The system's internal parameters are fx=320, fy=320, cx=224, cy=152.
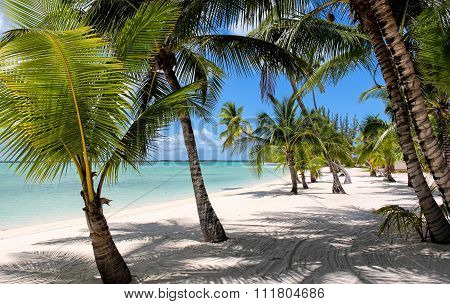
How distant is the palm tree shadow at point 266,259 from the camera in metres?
3.64

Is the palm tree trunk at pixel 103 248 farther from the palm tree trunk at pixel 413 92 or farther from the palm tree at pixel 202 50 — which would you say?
the palm tree trunk at pixel 413 92

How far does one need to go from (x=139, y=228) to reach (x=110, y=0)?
5127 mm

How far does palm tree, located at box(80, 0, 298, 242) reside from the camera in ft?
17.1

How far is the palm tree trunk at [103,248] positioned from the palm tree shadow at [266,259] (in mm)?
343

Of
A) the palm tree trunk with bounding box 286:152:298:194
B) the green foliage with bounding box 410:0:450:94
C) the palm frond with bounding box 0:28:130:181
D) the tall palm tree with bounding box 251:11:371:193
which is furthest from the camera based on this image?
the palm tree trunk with bounding box 286:152:298:194

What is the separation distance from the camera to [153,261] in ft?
15.2

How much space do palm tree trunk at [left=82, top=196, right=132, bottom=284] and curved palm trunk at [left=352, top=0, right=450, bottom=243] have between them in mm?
4060

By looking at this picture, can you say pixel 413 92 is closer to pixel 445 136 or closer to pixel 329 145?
pixel 445 136

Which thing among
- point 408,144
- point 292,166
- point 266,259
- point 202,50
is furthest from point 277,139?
point 266,259

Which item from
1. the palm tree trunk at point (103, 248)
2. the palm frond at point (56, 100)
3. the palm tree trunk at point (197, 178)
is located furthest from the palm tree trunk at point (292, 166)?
the palm frond at point (56, 100)

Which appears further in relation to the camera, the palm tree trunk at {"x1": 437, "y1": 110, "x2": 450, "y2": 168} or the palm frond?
the palm tree trunk at {"x1": 437, "y1": 110, "x2": 450, "y2": 168}

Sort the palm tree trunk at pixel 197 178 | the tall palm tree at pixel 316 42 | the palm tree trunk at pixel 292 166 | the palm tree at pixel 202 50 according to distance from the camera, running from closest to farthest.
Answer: the palm tree at pixel 202 50
the palm tree trunk at pixel 197 178
the tall palm tree at pixel 316 42
the palm tree trunk at pixel 292 166

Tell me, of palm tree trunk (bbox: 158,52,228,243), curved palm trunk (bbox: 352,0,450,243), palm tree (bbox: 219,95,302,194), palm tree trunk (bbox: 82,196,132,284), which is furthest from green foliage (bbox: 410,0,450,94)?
palm tree (bbox: 219,95,302,194)

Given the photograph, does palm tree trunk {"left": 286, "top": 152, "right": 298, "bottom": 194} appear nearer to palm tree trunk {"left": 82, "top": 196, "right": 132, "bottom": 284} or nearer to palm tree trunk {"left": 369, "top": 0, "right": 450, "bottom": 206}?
palm tree trunk {"left": 369, "top": 0, "right": 450, "bottom": 206}
